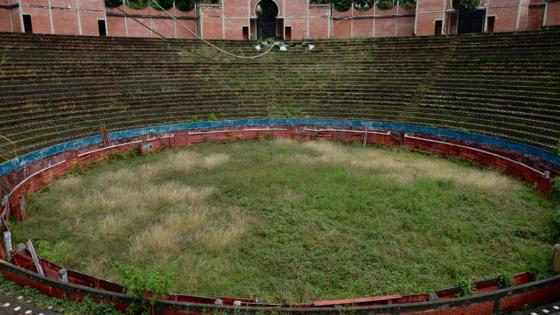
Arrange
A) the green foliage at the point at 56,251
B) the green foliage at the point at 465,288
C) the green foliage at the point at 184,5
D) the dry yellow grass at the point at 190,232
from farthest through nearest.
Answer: the green foliage at the point at 184,5
the dry yellow grass at the point at 190,232
the green foliage at the point at 56,251
the green foliage at the point at 465,288

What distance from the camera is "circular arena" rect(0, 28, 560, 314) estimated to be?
684 cm

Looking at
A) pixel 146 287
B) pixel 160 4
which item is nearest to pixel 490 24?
pixel 160 4

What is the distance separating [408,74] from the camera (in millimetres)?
23281

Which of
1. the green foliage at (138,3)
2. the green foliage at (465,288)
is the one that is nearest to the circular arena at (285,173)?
the green foliage at (465,288)

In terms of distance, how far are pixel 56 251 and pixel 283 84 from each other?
722 inches

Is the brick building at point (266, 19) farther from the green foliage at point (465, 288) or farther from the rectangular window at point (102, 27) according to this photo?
the green foliage at point (465, 288)

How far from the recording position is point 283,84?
24516 millimetres

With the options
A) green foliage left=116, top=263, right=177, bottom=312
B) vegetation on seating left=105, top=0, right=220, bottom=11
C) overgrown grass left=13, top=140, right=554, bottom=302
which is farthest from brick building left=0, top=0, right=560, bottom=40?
green foliage left=116, top=263, right=177, bottom=312

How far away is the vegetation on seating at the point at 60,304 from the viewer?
525 centimetres

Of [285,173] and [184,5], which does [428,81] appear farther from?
[184,5]

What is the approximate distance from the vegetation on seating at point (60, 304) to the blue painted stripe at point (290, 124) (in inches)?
278

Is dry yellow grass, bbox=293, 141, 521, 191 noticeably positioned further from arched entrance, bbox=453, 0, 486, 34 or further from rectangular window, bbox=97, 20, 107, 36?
rectangular window, bbox=97, 20, 107, 36

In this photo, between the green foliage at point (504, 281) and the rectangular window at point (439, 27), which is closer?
the green foliage at point (504, 281)

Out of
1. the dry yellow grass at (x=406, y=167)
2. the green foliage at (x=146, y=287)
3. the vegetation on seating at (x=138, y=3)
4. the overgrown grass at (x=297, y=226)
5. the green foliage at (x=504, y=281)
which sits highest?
the vegetation on seating at (x=138, y=3)
